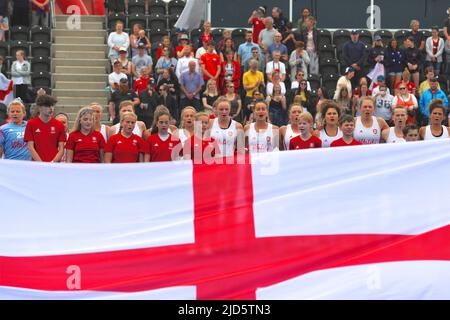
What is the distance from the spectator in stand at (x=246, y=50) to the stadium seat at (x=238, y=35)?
48.5 inches

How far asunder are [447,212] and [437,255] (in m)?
0.35

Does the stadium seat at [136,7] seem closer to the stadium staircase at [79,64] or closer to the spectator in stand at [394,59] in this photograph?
the stadium staircase at [79,64]

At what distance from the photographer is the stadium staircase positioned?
63.6 feet

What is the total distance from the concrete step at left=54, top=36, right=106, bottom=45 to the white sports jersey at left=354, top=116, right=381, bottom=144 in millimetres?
10211

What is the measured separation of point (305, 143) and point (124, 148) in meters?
1.67

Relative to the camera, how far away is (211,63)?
18656 mm

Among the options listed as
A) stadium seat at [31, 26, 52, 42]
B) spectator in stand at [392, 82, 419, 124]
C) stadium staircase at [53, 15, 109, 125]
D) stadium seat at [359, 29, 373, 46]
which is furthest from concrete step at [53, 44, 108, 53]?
spectator in stand at [392, 82, 419, 124]

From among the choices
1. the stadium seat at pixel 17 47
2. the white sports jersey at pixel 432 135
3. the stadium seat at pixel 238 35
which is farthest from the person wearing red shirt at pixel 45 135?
the stadium seat at pixel 238 35

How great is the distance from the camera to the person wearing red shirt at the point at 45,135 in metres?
10.6

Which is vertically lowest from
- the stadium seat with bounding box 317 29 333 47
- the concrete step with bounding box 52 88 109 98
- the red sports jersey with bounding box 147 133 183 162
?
the red sports jersey with bounding box 147 133 183 162

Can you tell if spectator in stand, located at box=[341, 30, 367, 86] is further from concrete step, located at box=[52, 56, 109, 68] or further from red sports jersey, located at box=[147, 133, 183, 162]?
red sports jersey, located at box=[147, 133, 183, 162]

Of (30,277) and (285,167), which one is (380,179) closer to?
(285,167)

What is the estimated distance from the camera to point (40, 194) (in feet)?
28.5
